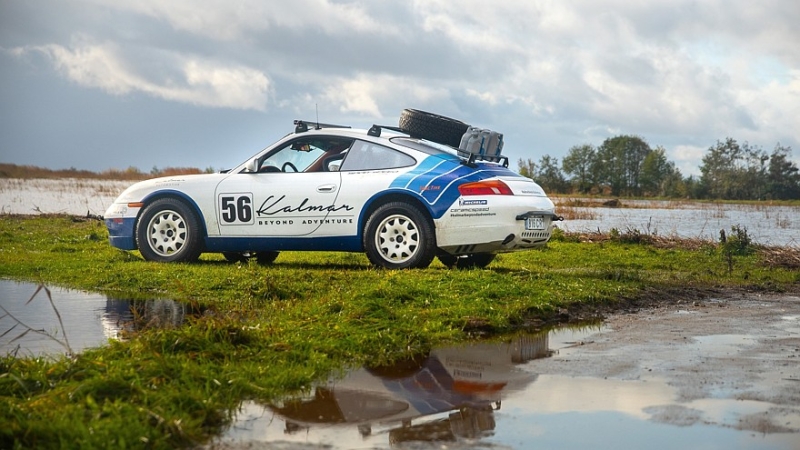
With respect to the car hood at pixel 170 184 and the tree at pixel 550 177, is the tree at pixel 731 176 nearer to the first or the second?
the tree at pixel 550 177

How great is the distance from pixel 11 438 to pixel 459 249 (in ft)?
25.2

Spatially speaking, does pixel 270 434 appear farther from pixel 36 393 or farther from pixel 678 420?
pixel 678 420

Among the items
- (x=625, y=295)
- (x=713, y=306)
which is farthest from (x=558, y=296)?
(x=713, y=306)

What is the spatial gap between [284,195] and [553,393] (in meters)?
7.05

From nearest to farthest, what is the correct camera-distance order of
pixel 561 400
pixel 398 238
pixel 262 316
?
pixel 561 400
pixel 262 316
pixel 398 238

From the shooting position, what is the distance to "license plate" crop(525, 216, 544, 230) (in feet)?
38.1

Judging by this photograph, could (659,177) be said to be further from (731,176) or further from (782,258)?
(782,258)

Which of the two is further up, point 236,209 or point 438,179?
point 438,179

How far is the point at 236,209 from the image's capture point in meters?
12.6

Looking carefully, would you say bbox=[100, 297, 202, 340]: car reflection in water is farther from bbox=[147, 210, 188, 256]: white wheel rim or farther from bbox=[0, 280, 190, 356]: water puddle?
bbox=[147, 210, 188, 256]: white wheel rim

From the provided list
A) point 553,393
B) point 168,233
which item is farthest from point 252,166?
point 553,393

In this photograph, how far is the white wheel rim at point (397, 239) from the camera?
11789 millimetres

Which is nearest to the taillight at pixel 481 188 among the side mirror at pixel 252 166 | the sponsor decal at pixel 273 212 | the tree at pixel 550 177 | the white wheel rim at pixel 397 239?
the white wheel rim at pixel 397 239

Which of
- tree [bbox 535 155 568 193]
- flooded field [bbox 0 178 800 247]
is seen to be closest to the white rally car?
flooded field [bbox 0 178 800 247]
